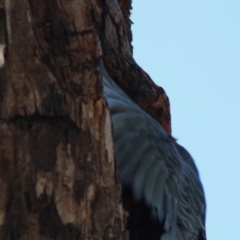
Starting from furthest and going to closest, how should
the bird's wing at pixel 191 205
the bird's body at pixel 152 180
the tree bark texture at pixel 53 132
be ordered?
the bird's wing at pixel 191 205, the bird's body at pixel 152 180, the tree bark texture at pixel 53 132

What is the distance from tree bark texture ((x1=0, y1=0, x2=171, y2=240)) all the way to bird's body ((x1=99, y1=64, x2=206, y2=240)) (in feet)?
1.69

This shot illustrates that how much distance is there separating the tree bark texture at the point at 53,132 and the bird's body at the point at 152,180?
52cm

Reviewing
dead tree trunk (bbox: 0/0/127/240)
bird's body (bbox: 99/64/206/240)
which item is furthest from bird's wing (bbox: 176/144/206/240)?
dead tree trunk (bbox: 0/0/127/240)

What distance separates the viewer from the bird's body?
9.14 ft

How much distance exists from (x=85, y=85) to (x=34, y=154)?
296mm

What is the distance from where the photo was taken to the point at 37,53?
226 centimetres

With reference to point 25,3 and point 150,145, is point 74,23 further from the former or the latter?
point 150,145

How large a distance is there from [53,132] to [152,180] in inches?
30.7

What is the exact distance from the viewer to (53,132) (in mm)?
2195

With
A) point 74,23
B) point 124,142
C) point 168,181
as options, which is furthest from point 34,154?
point 168,181

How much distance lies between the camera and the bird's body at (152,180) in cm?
279

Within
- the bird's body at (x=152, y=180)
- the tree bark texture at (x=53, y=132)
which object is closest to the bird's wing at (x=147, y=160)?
the bird's body at (x=152, y=180)

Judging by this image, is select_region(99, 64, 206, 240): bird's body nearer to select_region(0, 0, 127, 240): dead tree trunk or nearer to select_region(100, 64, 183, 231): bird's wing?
select_region(100, 64, 183, 231): bird's wing

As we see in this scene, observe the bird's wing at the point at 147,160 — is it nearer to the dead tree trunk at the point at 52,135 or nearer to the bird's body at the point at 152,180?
the bird's body at the point at 152,180
